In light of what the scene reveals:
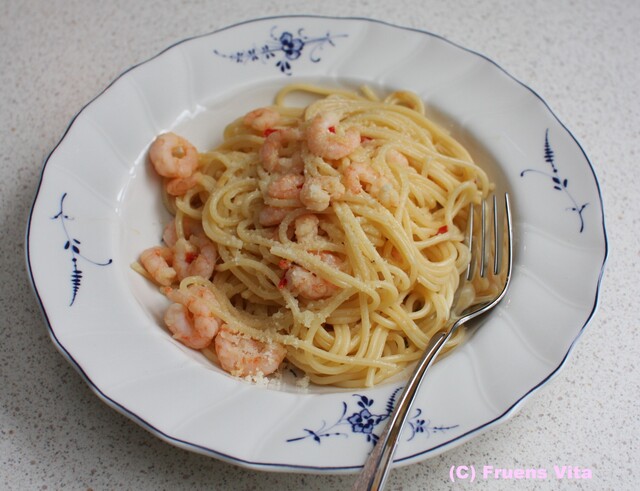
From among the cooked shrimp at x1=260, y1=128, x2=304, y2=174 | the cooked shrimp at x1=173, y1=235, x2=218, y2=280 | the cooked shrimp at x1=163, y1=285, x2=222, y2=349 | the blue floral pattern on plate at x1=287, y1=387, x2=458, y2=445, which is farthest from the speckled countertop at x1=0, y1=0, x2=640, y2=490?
the cooked shrimp at x1=260, y1=128, x2=304, y2=174

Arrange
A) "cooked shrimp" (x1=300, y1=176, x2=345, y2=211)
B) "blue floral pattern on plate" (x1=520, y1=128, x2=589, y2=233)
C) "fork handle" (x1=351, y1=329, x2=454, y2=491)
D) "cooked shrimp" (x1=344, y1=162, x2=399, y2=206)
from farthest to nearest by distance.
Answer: "blue floral pattern on plate" (x1=520, y1=128, x2=589, y2=233) → "cooked shrimp" (x1=344, y1=162, x2=399, y2=206) → "cooked shrimp" (x1=300, y1=176, x2=345, y2=211) → "fork handle" (x1=351, y1=329, x2=454, y2=491)

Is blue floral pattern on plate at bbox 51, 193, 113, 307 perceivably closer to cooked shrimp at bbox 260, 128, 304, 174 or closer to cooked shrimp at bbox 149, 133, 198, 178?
cooked shrimp at bbox 149, 133, 198, 178

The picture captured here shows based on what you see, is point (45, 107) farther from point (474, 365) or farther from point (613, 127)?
point (613, 127)

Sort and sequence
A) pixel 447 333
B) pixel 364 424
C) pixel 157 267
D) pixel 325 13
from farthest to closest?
pixel 325 13 < pixel 157 267 < pixel 447 333 < pixel 364 424

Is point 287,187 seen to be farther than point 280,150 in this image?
No

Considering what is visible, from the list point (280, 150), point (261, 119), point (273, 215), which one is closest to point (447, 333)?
point (273, 215)

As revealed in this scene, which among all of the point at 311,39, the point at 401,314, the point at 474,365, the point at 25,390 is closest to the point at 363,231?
the point at 401,314

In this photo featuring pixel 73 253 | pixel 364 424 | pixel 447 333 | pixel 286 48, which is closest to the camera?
pixel 364 424

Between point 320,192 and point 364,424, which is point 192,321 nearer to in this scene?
point 320,192
